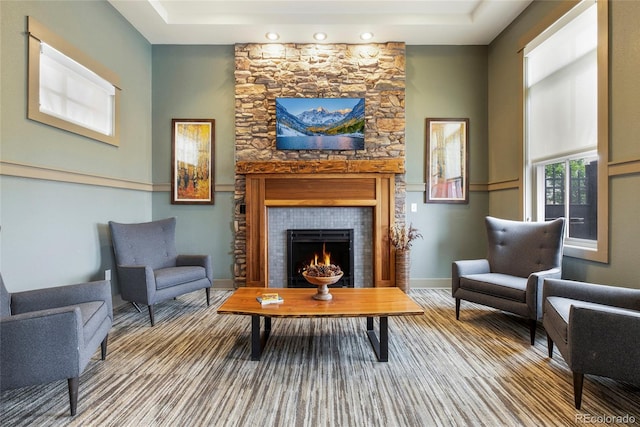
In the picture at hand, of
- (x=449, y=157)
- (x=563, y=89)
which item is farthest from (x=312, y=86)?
(x=563, y=89)

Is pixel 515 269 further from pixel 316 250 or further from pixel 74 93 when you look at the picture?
pixel 74 93

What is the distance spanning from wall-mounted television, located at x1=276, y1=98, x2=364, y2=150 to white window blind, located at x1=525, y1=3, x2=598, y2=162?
2014mm

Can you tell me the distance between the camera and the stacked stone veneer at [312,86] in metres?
4.16

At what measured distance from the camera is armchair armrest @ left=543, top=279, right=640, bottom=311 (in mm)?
1968

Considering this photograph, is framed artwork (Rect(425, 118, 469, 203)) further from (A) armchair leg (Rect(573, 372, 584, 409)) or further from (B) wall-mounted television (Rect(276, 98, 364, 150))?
(A) armchair leg (Rect(573, 372, 584, 409))

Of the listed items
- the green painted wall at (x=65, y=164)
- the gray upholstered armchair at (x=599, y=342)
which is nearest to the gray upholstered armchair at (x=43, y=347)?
the green painted wall at (x=65, y=164)

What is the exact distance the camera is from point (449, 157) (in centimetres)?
426

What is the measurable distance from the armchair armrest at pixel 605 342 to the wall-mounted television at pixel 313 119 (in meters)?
3.17

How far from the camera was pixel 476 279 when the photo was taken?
2914 mm

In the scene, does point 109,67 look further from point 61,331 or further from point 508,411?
point 508,411

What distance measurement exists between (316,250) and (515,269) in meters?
2.32

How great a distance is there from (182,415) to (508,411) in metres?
1.82

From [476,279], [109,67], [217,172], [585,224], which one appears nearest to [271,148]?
[217,172]

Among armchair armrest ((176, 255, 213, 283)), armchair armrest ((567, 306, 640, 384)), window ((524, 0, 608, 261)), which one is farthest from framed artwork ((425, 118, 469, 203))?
armchair armrest ((176, 255, 213, 283))
